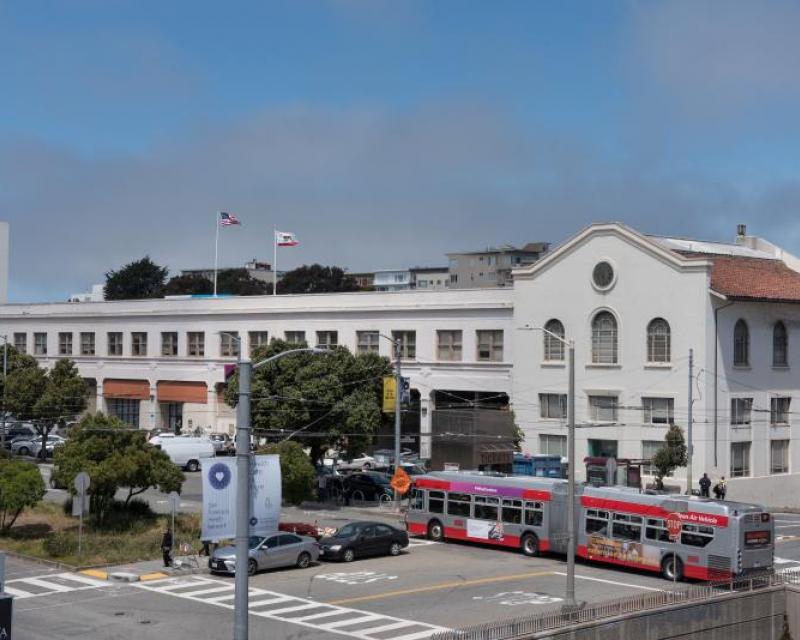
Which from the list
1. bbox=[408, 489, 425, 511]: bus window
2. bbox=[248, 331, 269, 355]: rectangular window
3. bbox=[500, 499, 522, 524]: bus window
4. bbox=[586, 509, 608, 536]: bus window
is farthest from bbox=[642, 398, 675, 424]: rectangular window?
bbox=[248, 331, 269, 355]: rectangular window

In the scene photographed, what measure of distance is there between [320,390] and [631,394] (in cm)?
1786

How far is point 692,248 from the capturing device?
240 feet

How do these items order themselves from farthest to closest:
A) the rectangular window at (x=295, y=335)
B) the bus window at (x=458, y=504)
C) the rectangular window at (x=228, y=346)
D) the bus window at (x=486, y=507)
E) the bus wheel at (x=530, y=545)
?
1. the rectangular window at (x=228, y=346)
2. the rectangular window at (x=295, y=335)
3. the bus window at (x=458, y=504)
4. the bus window at (x=486, y=507)
5. the bus wheel at (x=530, y=545)

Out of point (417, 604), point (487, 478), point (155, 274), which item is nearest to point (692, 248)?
point (487, 478)

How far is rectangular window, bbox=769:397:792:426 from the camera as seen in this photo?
66.4 metres

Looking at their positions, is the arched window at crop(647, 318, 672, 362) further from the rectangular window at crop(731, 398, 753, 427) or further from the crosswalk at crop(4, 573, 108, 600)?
the crosswalk at crop(4, 573, 108, 600)

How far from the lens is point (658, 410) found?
6425cm

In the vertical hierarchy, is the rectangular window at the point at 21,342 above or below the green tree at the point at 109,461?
above

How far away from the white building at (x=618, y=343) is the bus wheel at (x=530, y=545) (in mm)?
16692

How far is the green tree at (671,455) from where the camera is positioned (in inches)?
2361

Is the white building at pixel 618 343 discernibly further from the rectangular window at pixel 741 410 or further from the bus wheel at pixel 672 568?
the bus wheel at pixel 672 568

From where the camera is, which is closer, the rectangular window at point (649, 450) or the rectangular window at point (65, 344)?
the rectangular window at point (649, 450)

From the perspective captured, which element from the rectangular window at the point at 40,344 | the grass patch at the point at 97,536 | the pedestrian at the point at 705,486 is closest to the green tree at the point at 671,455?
the pedestrian at the point at 705,486

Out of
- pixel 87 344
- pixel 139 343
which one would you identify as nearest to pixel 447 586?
pixel 139 343
